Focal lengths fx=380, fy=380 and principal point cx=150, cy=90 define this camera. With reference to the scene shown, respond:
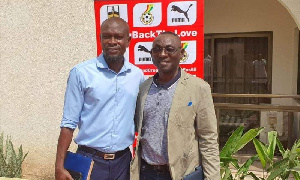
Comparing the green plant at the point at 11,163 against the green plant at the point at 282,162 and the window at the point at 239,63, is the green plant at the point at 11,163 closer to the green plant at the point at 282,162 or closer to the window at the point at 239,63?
the green plant at the point at 282,162

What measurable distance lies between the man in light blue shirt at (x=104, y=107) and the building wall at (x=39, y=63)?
97.6 inches

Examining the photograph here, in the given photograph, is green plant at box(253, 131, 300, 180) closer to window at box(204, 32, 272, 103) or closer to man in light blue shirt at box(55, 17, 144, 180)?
man in light blue shirt at box(55, 17, 144, 180)

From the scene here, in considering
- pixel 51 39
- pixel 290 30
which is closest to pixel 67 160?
pixel 51 39

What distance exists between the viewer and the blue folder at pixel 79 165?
7.95 feet

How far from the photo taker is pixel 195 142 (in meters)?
2.33

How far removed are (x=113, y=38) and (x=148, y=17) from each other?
1744 millimetres

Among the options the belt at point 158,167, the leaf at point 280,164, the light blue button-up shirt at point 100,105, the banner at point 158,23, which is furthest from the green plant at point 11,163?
the leaf at point 280,164

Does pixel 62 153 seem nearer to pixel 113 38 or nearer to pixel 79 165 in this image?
pixel 79 165

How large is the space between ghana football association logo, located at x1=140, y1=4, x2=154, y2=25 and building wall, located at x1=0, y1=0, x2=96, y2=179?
98 cm

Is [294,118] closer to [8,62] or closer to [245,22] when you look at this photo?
[245,22]

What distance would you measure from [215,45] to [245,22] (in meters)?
0.69

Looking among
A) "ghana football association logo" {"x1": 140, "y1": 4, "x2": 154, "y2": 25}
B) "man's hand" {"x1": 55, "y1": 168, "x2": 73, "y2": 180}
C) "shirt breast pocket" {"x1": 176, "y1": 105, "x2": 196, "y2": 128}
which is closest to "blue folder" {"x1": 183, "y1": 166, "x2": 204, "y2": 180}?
"shirt breast pocket" {"x1": 176, "y1": 105, "x2": 196, "y2": 128}

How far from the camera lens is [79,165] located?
244 cm

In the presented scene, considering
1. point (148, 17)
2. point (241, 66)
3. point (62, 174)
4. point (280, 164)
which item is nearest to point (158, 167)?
point (62, 174)
